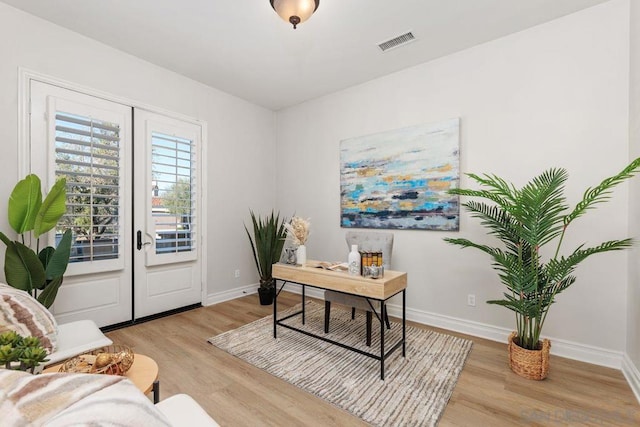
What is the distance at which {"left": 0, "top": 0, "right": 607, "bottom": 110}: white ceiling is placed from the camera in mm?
2459

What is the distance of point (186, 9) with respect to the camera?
2.50 meters

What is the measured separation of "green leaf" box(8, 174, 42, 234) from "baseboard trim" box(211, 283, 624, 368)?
84.5 inches

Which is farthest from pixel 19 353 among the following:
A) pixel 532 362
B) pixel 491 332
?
pixel 491 332

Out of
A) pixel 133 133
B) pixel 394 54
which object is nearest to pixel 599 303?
pixel 394 54

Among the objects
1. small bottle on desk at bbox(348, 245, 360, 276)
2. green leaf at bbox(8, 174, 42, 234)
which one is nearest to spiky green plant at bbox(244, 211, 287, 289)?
small bottle on desk at bbox(348, 245, 360, 276)

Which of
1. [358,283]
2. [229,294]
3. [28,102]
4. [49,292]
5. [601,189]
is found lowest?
[229,294]

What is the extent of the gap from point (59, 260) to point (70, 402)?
243 cm

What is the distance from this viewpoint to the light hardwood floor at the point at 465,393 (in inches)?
70.6

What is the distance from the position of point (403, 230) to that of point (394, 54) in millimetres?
1972

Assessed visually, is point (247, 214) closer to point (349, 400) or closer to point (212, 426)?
point (349, 400)

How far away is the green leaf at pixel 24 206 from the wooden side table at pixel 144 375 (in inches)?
55.3

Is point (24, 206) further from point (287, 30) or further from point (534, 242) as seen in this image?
point (534, 242)

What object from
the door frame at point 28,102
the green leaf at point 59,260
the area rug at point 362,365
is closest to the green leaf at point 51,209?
the green leaf at point 59,260

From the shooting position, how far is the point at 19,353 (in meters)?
1.00
